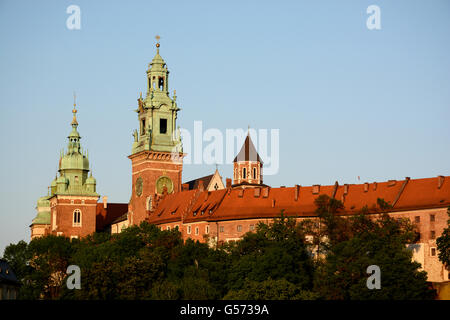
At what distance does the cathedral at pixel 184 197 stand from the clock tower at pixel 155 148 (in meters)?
0.14

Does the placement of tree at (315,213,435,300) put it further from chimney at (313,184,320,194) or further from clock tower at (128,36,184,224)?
clock tower at (128,36,184,224)

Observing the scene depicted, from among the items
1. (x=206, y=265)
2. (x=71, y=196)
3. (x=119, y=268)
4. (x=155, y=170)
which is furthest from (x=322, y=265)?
(x=71, y=196)

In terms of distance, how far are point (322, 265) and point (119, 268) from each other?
20891 mm

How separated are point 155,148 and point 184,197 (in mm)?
11934

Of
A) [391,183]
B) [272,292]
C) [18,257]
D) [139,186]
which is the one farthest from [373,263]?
[18,257]

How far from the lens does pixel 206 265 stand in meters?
133

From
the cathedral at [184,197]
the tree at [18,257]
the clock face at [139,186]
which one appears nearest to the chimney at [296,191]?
the cathedral at [184,197]

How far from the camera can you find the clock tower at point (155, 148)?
17362 centimetres

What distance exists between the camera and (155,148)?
174500 mm

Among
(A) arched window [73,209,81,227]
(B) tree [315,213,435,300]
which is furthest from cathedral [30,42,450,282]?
(B) tree [315,213,435,300]

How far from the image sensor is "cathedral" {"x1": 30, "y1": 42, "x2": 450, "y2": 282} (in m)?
138

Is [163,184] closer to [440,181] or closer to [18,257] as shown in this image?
[18,257]
